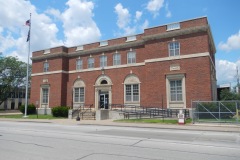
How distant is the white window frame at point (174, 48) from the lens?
2760 centimetres

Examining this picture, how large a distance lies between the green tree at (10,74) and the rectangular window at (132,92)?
40772 millimetres

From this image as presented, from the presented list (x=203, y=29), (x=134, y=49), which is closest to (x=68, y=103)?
(x=134, y=49)

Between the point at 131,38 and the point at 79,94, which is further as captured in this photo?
the point at 79,94

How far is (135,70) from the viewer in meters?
31.3

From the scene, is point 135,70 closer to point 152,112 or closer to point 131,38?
point 131,38

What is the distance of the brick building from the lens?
2630 centimetres

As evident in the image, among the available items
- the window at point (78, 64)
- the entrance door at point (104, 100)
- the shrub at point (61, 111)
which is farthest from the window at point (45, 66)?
the entrance door at point (104, 100)

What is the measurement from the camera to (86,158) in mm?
7105

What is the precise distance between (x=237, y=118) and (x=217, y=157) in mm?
13375

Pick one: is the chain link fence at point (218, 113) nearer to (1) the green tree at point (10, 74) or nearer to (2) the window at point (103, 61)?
(2) the window at point (103, 61)

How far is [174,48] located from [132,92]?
8.14 metres

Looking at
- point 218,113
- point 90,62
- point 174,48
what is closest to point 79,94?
point 90,62

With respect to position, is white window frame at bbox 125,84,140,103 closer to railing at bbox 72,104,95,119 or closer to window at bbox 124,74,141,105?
window at bbox 124,74,141,105

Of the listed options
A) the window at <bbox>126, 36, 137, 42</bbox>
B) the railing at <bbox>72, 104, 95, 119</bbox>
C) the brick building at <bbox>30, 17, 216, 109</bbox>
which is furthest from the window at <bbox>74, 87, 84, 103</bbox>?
the window at <bbox>126, 36, 137, 42</bbox>
